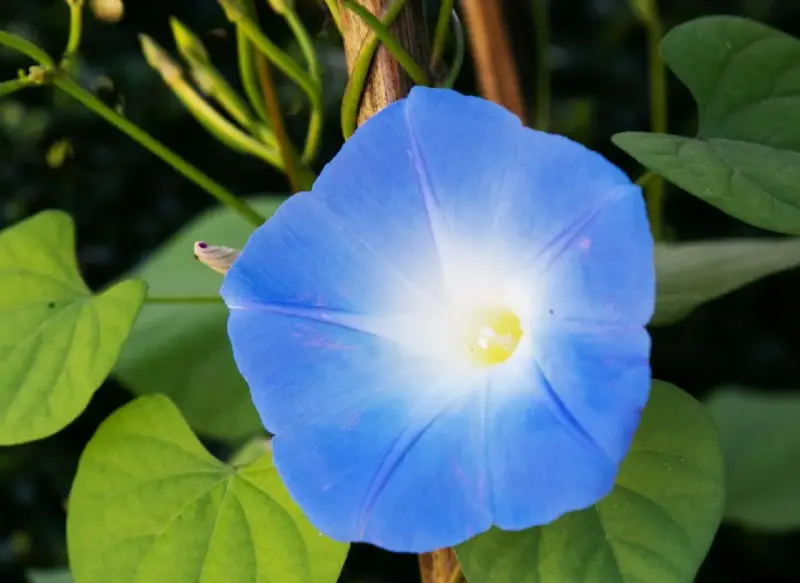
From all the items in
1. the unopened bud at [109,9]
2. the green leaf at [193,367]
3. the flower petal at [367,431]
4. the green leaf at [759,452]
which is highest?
the unopened bud at [109,9]

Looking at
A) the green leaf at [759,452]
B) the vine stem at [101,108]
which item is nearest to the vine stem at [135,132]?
the vine stem at [101,108]

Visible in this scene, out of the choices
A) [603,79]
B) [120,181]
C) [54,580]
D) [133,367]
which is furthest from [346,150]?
[603,79]

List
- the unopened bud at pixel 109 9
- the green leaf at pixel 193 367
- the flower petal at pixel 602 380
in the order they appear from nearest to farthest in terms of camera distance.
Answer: the flower petal at pixel 602 380
the unopened bud at pixel 109 9
the green leaf at pixel 193 367

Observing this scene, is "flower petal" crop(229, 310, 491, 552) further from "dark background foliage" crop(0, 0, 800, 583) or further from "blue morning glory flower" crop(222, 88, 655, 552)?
"dark background foliage" crop(0, 0, 800, 583)

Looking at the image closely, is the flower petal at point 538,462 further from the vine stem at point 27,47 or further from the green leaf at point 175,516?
the vine stem at point 27,47

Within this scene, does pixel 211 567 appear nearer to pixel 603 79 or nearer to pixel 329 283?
pixel 329 283

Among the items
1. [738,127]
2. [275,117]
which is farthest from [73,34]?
[738,127]
